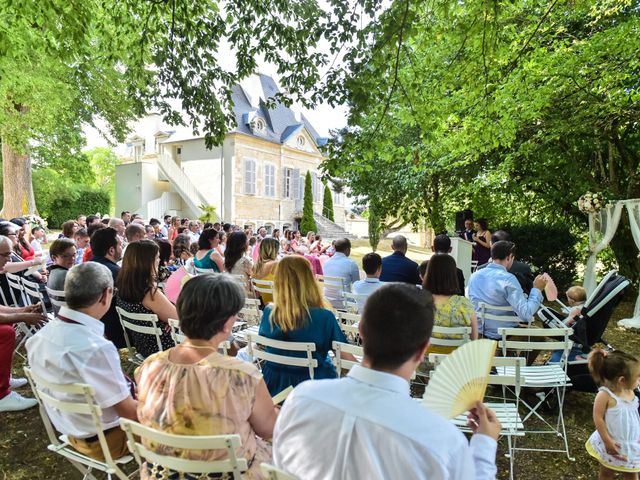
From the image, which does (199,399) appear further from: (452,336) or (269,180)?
(269,180)

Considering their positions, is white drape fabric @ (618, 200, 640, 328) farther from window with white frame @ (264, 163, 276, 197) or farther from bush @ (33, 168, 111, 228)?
bush @ (33, 168, 111, 228)

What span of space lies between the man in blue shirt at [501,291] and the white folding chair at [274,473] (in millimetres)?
3493

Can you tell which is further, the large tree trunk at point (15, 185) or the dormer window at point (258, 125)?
the dormer window at point (258, 125)

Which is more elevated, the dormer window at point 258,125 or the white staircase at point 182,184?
the dormer window at point 258,125

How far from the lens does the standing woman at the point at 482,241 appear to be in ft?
30.0

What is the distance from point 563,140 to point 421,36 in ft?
18.7

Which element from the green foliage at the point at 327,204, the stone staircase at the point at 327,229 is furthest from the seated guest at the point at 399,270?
the green foliage at the point at 327,204

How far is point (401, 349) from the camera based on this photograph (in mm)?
1256

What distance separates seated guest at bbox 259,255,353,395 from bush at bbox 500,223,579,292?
9.06m

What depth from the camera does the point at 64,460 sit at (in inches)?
120

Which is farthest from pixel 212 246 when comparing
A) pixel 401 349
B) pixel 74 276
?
pixel 401 349

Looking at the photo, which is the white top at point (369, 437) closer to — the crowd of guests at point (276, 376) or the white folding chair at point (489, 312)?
the crowd of guests at point (276, 376)

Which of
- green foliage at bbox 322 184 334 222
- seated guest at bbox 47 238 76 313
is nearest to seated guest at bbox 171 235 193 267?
seated guest at bbox 47 238 76 313

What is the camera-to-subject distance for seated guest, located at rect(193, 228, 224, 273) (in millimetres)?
5906
